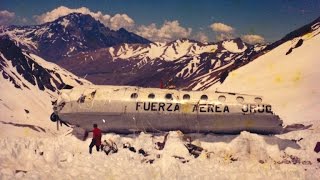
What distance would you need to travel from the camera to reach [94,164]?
31.3 meters

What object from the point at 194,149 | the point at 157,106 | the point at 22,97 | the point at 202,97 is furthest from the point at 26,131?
the point at 194,149

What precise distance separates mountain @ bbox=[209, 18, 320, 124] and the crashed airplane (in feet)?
64.3

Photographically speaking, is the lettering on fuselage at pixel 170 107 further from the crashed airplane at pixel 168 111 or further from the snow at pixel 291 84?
the snow at pixel 291 84

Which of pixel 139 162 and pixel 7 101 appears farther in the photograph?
pixel 7 101

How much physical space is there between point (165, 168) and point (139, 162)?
9.58 feet

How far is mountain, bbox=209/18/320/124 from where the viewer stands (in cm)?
6256

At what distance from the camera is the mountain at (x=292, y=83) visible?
62562 mm

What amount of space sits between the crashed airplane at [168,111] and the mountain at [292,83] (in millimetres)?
19585

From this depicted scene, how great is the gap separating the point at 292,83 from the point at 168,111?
50836mm

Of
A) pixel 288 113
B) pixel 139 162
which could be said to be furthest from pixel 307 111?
pixel 139 162

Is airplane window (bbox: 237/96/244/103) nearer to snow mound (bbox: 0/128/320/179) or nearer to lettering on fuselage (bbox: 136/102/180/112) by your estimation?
snow mound (bbox: 0/128/320/179)

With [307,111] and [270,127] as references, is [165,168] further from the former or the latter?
[307,111]

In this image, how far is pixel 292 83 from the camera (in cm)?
8162

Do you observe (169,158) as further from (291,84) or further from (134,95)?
(291,84)
